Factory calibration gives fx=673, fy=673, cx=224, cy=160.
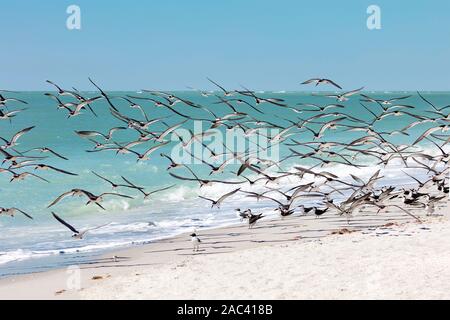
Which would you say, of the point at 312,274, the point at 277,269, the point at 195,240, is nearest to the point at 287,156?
the point at 195,240

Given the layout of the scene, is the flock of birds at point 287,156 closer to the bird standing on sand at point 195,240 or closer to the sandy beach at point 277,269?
the bird standing on sand at point 195,240

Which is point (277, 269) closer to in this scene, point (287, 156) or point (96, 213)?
point (287, 156)

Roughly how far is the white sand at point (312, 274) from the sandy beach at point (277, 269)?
0.05 feet

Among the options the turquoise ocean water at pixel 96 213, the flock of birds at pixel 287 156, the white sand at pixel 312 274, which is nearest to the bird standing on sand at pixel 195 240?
the flock of birds at pixel 287 156

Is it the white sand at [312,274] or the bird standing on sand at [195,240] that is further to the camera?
the bird standing on sand at [195,240]

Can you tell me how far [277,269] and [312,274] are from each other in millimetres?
733

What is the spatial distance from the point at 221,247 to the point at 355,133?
4893 cm

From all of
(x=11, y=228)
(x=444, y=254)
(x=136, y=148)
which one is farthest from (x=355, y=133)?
(x=444, y=254)

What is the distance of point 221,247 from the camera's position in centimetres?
1436

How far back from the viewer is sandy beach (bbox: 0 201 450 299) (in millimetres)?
9845

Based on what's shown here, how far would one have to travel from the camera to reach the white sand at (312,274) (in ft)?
31.8
